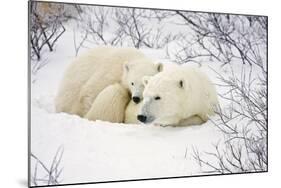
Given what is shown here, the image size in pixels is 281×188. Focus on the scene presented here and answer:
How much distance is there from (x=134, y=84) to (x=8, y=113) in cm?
74

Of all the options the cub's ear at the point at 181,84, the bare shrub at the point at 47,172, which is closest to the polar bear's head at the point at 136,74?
the cub's ear at the point at 181,84

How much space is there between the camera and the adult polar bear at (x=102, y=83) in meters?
2.88

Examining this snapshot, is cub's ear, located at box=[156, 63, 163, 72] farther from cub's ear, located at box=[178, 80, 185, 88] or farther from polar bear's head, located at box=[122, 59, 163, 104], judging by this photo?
cub's ear, located at box=[178, 80, 185, 88]

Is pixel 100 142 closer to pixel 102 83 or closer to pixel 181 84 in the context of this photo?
pixel 102 83

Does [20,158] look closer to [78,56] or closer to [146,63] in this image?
[78,56]

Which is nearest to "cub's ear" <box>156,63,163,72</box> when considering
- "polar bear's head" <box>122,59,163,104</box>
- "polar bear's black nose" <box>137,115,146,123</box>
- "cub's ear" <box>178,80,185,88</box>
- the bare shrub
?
"polar bear's head" <box>122,59,163,104</box>

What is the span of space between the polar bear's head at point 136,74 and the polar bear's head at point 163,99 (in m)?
0.03

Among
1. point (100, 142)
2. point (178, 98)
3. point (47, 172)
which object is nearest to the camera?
point (47, 172)

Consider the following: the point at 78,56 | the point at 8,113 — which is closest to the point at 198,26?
the point at 78,56

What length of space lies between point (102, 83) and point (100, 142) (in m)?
0.35

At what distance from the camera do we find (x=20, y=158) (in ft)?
8.99

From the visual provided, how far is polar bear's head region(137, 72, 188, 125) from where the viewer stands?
9.57 ft

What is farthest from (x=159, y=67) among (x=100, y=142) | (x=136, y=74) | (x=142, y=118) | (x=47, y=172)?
(x=47, y=172)

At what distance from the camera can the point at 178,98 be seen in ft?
9.89
